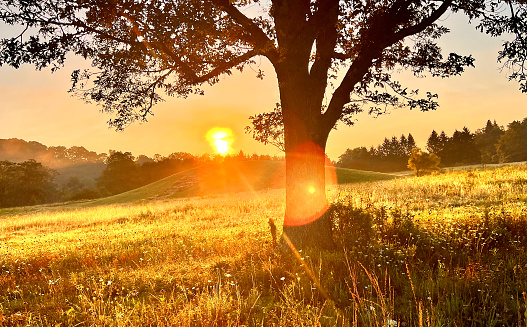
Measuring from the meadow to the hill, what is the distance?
49246 mm

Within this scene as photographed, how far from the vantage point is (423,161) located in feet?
167

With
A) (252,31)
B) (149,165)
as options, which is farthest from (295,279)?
(149,165)

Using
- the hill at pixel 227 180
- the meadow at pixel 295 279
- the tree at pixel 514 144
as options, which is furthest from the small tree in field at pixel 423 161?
the tree at pixel 514 144

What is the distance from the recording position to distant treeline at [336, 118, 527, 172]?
342 feet

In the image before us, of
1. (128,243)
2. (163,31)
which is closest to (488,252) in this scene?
(163,31)

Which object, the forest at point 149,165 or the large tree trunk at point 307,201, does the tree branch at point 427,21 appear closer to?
the large tree trunk at point 307,201

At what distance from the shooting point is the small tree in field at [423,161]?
165 ft

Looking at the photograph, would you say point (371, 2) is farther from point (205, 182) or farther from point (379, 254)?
point (205, 182)

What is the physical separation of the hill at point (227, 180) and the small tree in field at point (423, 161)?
6057mm

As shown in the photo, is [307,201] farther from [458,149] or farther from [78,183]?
[78,183]

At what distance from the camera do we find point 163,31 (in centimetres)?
868

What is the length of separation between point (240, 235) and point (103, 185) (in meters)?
105

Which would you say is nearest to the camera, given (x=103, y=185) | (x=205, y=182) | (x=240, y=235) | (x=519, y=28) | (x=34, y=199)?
(x=519, y=28)

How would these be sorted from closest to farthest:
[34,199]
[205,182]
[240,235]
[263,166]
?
[240,235] < [205,182] < [263,166] < [34,199]
